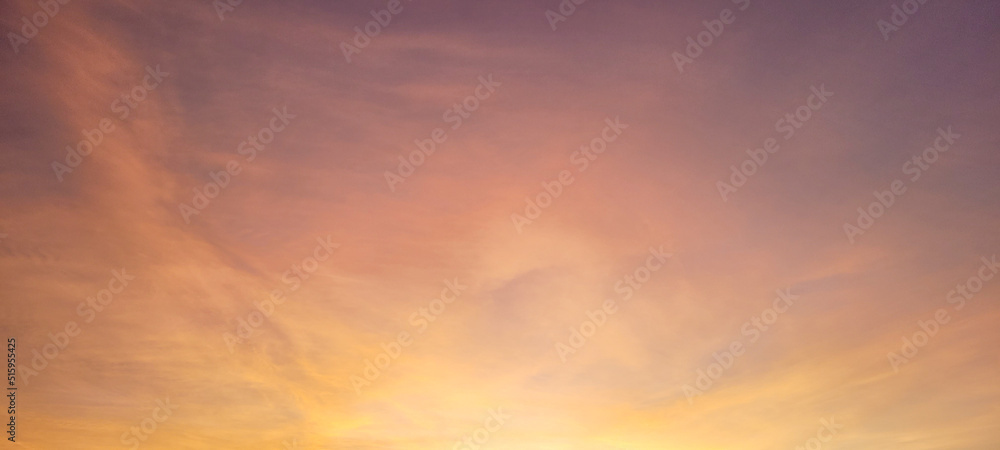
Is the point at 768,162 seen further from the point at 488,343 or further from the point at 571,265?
the point at 488,343

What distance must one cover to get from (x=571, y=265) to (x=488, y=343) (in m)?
3.02

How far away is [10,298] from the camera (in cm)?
1442

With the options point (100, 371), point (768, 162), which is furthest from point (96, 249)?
point (768, 162)
